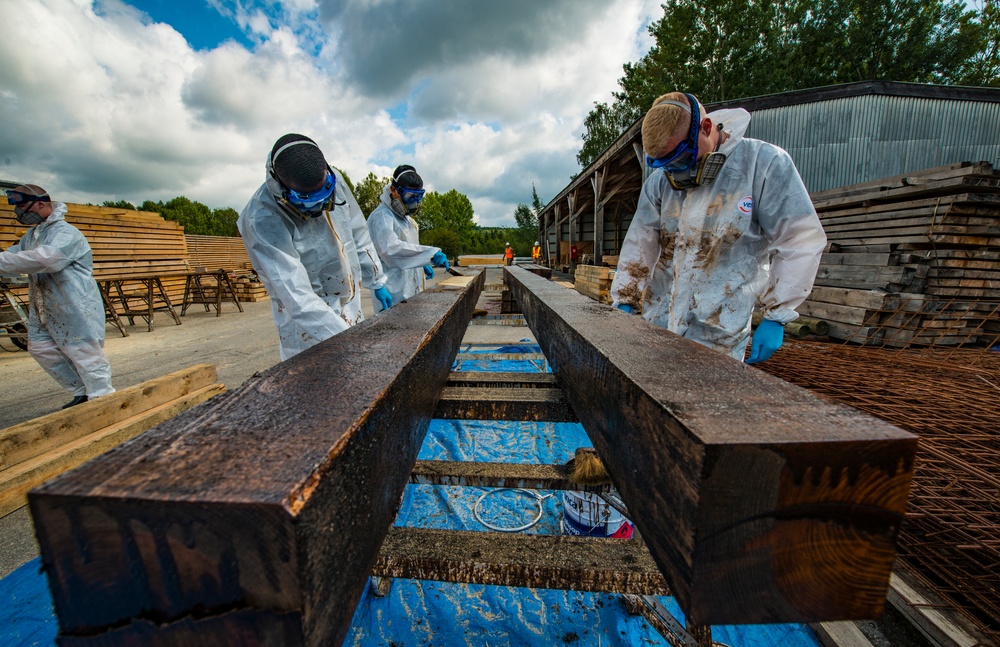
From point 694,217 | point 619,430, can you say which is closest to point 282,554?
point 619,430

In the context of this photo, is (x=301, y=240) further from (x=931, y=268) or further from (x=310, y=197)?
(x=931, y=268)

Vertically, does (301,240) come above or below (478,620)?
above

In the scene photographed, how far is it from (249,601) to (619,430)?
81 cm

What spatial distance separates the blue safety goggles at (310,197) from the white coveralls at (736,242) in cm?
185

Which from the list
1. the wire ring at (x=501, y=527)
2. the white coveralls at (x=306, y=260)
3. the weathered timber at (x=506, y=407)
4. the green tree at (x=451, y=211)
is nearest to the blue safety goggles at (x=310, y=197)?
the white coveralls at (x=306, y=260)

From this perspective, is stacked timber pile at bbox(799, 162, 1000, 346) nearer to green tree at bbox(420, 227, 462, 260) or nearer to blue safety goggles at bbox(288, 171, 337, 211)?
blue safety goggles at bbox(288, 171, 337, 211)

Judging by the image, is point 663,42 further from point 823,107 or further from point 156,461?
point 156,461

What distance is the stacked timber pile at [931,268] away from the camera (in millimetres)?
4617

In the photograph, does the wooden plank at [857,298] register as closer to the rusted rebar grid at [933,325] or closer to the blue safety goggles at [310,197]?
the rusted rebar grid at [933,325]

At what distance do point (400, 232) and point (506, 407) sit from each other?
3497 millimetres

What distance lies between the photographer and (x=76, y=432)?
2852 millimetres

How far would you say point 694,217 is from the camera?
2041 millimetres

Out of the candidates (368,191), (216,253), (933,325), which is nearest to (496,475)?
(933,325)

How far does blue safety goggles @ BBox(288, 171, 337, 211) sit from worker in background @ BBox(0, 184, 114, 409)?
11.1ft
